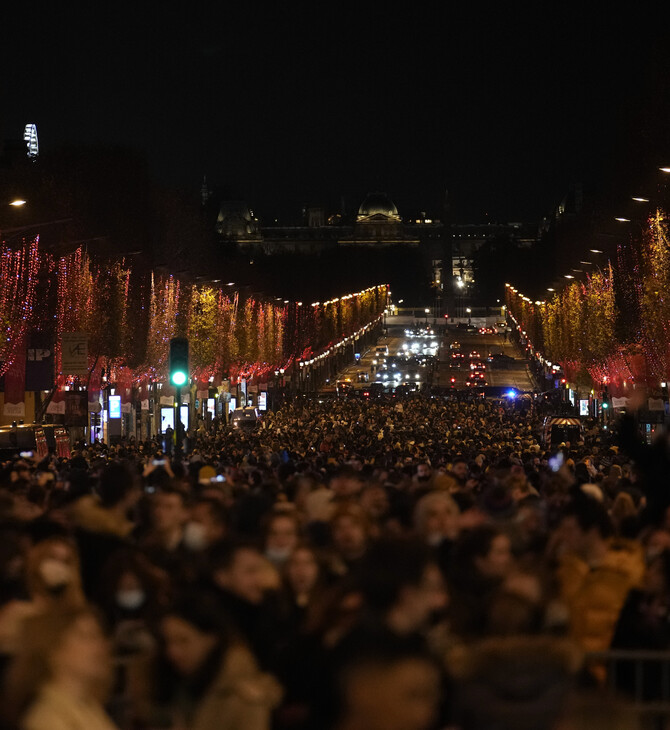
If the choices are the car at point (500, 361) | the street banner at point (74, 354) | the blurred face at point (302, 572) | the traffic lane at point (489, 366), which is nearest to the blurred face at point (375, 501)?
the blurred face at point (302, 572)

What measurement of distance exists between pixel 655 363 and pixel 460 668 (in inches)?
1509

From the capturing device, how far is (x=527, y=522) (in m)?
10.1

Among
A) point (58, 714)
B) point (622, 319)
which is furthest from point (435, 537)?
point (622, 319)

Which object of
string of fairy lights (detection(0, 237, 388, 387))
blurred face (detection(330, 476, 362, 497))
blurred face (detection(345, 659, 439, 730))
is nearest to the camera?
blurred face (detection(345, 659, 439, 730))

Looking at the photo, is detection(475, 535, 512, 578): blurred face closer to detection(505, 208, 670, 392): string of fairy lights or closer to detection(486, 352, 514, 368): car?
detection(505, 208, 670, 392): string of fairy lights

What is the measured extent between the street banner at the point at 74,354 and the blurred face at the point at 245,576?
2948 centimetres

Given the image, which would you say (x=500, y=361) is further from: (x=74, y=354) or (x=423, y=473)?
(x=423, y=473)

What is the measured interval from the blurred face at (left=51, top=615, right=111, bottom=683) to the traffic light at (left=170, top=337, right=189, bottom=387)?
16.7 meters

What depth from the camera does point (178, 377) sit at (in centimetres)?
2216

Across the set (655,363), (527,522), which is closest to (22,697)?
(527,522)

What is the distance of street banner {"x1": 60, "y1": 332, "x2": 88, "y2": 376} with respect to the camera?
35875 millimetres

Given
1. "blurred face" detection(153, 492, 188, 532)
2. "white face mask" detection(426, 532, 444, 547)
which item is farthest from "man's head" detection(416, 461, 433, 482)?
"blurred face" detection(153, 492, 188, 532)

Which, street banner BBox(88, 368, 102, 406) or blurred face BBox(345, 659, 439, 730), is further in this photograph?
street banner BBox(88, 368, 102, 406)

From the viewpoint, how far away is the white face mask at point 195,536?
8.98 metres
